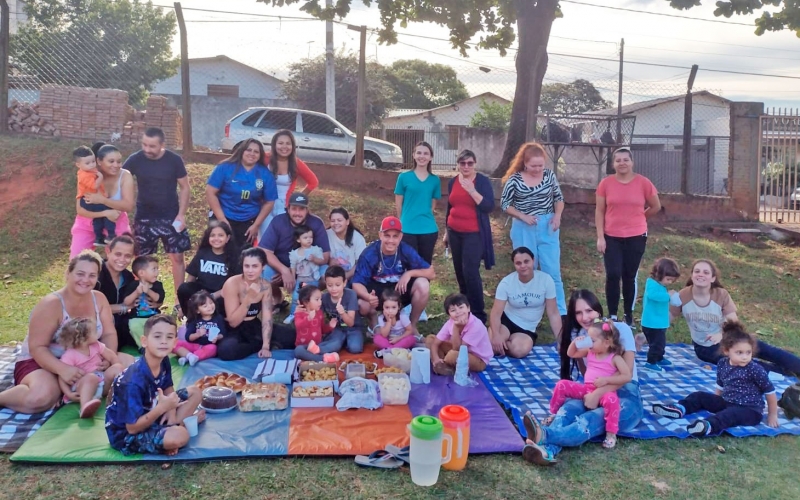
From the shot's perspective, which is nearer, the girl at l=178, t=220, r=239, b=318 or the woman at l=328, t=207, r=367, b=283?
the girl at l=178, t=220, r=239, b=318

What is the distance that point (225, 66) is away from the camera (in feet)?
95.8

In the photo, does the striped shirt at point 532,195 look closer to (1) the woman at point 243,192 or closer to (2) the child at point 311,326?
(2) the child at point 311,326

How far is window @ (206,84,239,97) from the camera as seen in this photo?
28906 millimetres

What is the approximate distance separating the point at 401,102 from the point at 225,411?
35621mm

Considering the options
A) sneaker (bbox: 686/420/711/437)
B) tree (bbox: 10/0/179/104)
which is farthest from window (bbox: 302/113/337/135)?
sneaker (bbox: 686/420/711/437)

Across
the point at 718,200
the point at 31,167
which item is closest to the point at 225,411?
the point at 31,167

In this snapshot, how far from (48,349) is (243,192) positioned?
2443 millimetres

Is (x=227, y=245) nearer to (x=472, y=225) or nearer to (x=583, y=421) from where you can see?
(x=472, y=225)

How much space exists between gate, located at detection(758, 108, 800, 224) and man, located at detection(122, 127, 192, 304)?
9621 mm

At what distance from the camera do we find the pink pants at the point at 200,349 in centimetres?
504

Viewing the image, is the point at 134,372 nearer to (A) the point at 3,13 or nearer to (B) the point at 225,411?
(B) the point at 225,411

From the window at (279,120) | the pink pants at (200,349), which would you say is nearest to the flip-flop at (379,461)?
the pink pants at (200,349)

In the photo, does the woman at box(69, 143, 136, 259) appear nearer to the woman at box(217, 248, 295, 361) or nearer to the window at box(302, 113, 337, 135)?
the woman at box(217, 248, 295, 361)

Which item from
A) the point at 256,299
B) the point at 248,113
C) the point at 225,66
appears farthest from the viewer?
the point at 225,66
